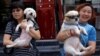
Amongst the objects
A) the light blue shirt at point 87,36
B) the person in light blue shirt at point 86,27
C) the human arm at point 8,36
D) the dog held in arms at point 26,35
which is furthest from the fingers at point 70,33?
the human arm at point 8,36

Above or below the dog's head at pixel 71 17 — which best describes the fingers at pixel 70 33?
below

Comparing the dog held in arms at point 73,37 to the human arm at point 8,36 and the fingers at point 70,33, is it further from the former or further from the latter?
the human arm at point 8,36

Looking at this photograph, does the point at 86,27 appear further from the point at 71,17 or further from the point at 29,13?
the point at 29,13

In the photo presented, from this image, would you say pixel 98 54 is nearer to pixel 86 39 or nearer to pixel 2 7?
pixel 2 7

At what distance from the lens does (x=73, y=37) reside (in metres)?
3.77

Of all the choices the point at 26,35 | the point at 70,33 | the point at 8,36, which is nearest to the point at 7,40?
the point at 8,36

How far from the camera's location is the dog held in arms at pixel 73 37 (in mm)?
3695

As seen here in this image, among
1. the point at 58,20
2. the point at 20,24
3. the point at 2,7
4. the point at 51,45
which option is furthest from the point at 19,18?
the point at 2,7

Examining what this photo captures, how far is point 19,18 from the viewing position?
400 centimetres

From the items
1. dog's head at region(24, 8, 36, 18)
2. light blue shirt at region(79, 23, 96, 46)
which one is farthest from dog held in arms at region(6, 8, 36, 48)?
light blue shirt at region(79, 23, 96, 46)

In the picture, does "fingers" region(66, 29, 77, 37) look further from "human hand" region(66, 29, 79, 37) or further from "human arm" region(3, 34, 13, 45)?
"human arm" region(3, 34, 13, 45)

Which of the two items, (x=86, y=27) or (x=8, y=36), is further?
(x=8, y=36)

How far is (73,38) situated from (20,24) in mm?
644

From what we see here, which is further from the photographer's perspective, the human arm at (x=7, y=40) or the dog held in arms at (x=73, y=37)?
the human arm at (x=7, y=40)
